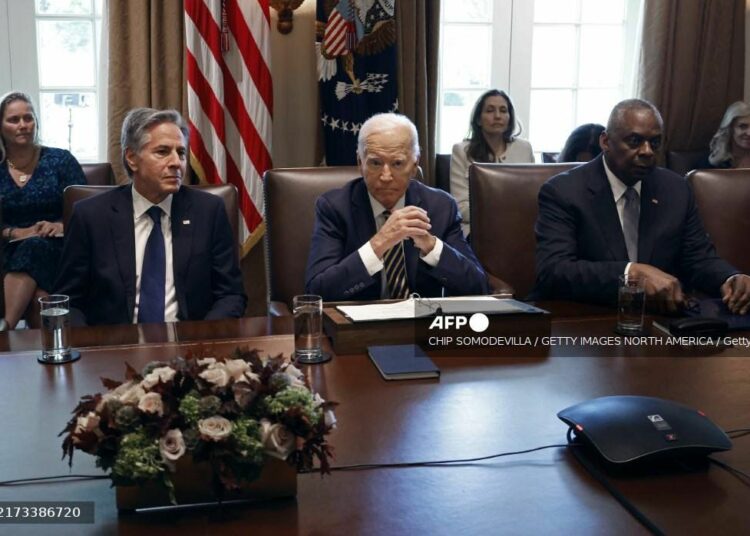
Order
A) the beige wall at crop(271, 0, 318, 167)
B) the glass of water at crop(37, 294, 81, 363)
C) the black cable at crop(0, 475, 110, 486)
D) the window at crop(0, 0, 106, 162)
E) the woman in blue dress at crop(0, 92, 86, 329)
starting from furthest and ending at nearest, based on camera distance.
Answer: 1. the beige wall at crop(271, 0, 318, 167)
2. the window at crop(0, 0, 106, 162)
3. the woman in blue dress at crop(0, 92, 86, 329)
4. the glass of water at crop(37, 294, 81, 363)
5. the black cable at crop(0, 475, 110, 486)

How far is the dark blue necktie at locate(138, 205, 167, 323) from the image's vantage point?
7.80 ft

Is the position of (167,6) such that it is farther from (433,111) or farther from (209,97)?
(433,111)

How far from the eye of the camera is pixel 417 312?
1.80 meters

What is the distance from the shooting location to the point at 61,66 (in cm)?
420

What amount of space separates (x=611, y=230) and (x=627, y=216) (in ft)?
0.31

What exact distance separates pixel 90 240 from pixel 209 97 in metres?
1.57

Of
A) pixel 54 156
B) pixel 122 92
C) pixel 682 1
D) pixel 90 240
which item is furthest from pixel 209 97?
pixel 682 1

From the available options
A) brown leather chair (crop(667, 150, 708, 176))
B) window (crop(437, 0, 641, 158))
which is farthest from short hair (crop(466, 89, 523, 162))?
brown leather chair (crop(667, 150, 708, 176))

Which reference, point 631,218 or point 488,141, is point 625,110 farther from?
point 488,141

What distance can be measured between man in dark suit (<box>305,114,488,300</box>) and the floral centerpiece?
1.22 metres

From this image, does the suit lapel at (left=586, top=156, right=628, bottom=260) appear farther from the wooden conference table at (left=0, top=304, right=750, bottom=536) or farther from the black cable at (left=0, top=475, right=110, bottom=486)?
the black cable at (left=0, top=475, right=110, bottom=486)

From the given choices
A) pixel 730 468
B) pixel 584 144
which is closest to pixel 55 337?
pixel 730 468

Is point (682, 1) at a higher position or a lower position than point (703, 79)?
higher

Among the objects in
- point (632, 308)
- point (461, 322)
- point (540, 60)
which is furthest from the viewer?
point (540, 60)
